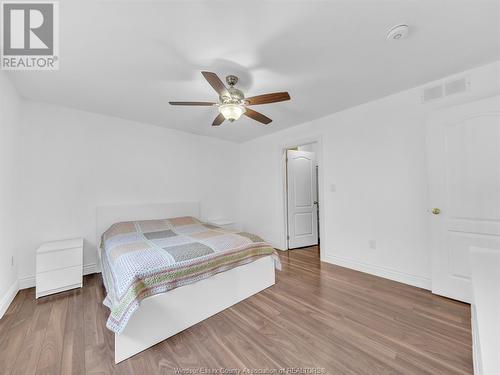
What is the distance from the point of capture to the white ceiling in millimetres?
1421

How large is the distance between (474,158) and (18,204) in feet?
17.0

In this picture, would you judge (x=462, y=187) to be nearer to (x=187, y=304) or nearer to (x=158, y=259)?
(x=187, y=304)

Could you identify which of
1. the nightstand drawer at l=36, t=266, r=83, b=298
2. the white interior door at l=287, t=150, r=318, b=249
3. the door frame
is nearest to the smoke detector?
the door frame

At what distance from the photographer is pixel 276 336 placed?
1.70 meters

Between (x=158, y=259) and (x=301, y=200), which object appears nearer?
(x=158, y=259)

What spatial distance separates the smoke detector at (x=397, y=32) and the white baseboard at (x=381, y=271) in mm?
2533

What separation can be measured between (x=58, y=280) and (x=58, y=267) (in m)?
0.15

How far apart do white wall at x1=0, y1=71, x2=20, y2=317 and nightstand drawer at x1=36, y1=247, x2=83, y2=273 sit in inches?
10.4

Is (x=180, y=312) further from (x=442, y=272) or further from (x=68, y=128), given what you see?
(x=68, y=128)

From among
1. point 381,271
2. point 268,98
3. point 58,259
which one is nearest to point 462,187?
point 381,271

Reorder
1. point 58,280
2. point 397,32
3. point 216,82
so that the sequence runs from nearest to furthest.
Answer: point 397,32 < point 216,82 < point 58,280

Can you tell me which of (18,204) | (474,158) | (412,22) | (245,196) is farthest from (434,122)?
(18,204)

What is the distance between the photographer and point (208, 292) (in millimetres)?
1976

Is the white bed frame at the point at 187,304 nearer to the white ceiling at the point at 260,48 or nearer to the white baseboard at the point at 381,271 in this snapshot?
the white baseboard at the point at 381,271
